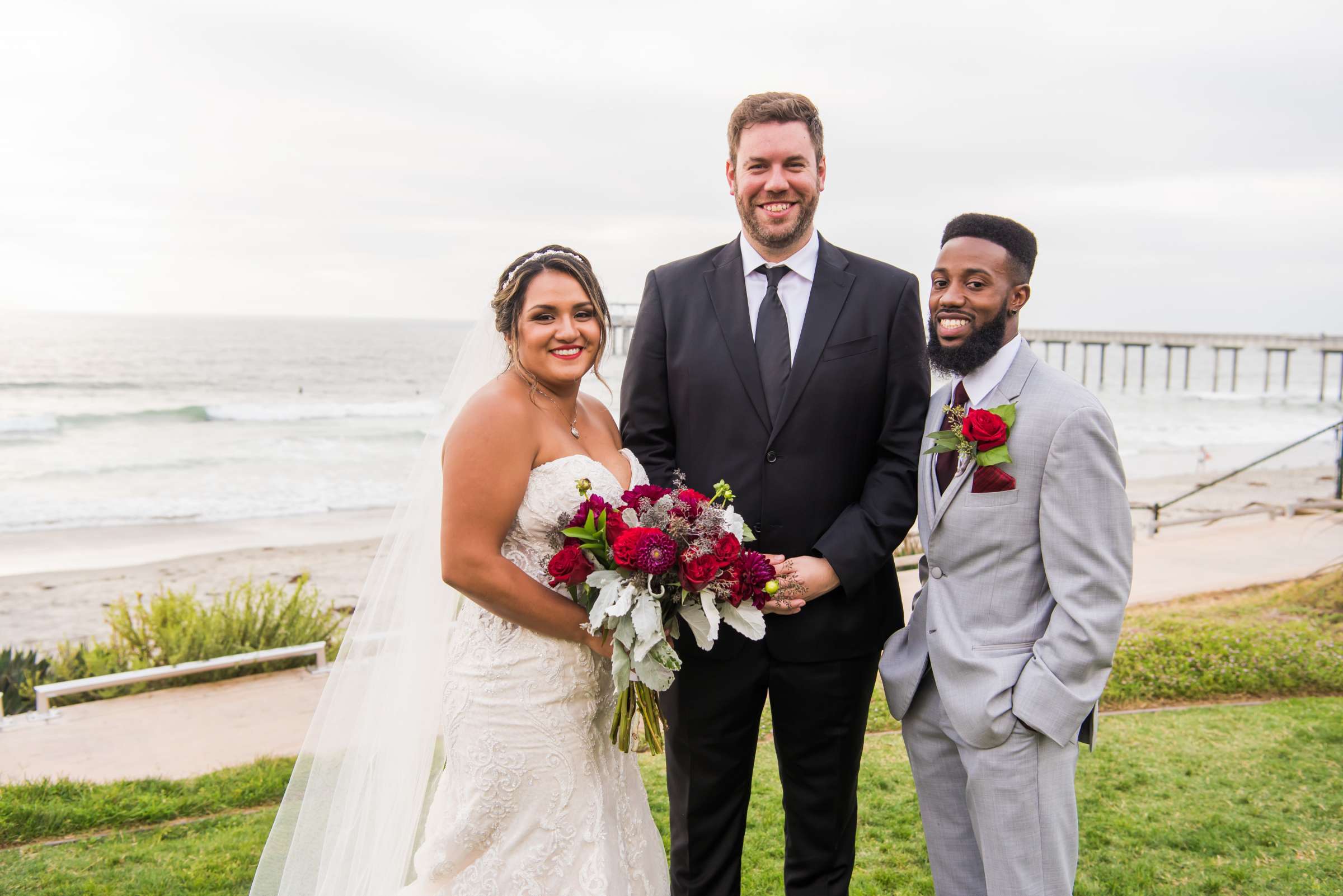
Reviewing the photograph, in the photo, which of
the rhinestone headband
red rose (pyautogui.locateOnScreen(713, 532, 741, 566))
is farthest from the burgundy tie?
the rhinestone headband

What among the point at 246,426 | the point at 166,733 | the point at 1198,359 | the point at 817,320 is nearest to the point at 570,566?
the point at 817,320

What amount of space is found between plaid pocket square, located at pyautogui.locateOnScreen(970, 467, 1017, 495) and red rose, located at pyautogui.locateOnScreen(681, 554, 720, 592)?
889 millimetres

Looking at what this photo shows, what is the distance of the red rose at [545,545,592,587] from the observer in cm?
262

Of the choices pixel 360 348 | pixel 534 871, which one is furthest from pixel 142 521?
pixel 360 348

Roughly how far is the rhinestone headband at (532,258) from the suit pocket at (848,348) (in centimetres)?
93

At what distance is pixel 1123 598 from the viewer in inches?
99.3

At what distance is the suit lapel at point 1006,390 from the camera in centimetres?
279

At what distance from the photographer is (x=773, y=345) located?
3215 millimetres

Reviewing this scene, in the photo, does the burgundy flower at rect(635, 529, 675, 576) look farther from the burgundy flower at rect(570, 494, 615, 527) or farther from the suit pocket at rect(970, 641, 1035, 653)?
the suit pocket at rect(970, 641, 1035, 653)

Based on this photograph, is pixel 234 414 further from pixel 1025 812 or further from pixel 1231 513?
pixel 1025 812

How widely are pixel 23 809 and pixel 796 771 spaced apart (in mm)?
4359

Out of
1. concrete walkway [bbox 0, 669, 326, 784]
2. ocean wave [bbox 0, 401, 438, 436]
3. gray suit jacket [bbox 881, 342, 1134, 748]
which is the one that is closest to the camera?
gray suit jacket [bbox 881, 342, 1134, 748]

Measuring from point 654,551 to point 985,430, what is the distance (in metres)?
1.06

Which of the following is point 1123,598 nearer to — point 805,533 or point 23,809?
point 805,533
